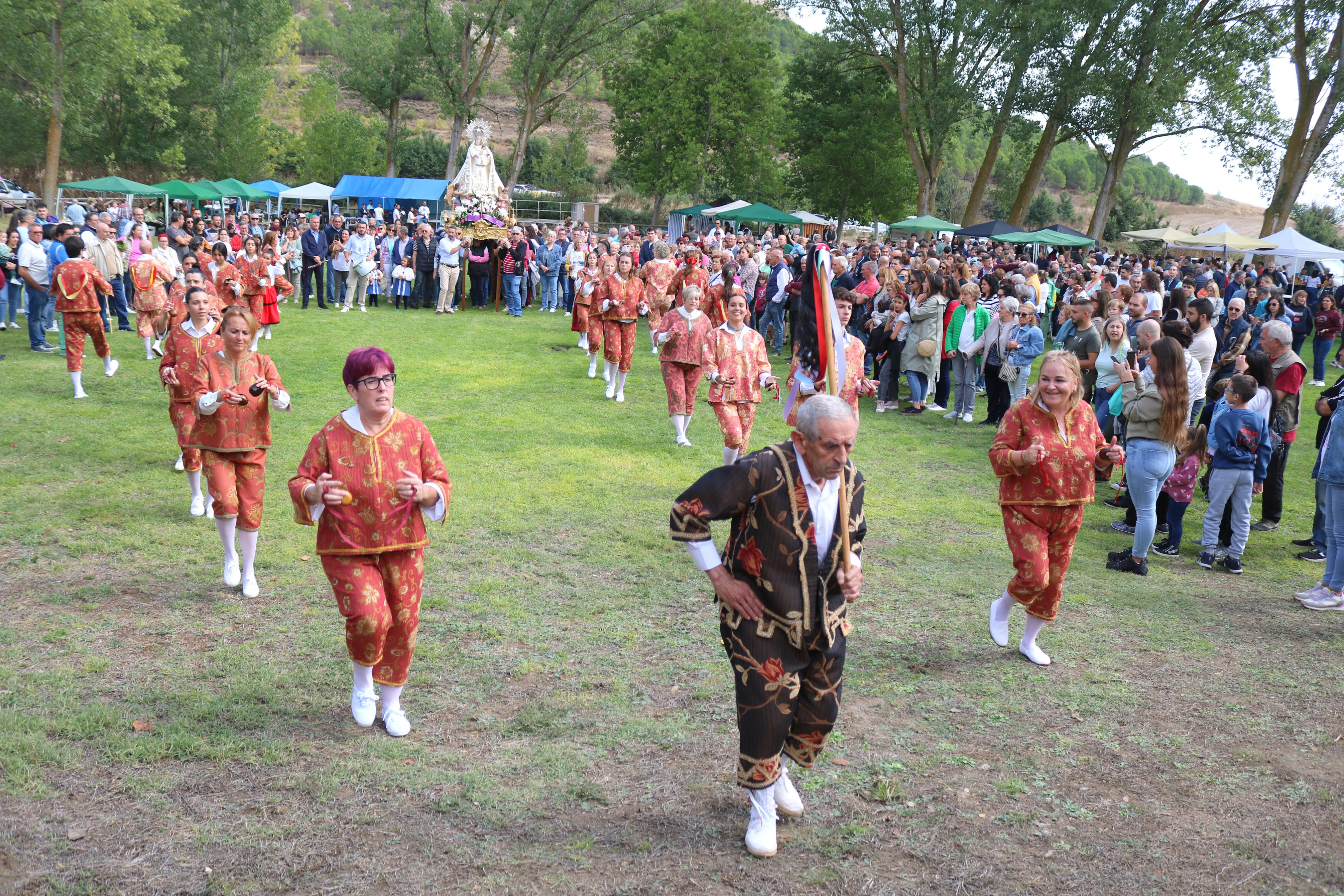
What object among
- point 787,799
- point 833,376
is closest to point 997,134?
point 833,376

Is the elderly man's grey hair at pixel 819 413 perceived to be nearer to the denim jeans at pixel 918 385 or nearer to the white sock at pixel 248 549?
the white sock at pixel 248 549

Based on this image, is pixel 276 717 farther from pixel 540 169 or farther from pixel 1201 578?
pixel 540 169

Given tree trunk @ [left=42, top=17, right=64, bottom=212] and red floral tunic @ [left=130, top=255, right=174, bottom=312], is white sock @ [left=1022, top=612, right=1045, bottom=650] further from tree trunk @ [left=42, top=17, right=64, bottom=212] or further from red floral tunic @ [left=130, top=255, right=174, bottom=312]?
tree trunk @ [left=42, top=17, right=64, bottom=212]

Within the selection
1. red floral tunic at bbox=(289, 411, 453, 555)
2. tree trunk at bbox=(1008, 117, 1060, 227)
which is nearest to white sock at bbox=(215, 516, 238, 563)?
red floral tunic at bbox=(289, 411, 453, 555)

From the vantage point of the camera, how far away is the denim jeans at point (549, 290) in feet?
77.6

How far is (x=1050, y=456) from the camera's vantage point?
5531mm

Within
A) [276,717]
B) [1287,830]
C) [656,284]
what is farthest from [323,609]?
[656,284]

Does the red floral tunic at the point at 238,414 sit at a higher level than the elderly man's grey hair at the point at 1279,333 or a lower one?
lower

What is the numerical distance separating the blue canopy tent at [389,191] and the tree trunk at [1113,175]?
2646 cm

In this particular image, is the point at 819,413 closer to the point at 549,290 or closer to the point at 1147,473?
the point at 1147,473

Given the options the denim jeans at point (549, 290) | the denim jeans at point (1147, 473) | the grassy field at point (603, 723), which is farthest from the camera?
the denim jeans at point (549, 290)

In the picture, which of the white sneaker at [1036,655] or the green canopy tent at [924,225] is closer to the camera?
the white sneaker at [1036,655]

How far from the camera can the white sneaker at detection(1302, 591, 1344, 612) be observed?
7.12m

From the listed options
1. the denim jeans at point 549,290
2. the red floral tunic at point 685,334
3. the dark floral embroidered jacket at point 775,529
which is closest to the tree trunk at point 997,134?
the denim jeans at point 549,290
